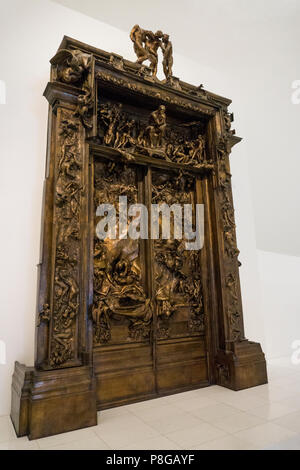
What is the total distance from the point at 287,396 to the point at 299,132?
442cm

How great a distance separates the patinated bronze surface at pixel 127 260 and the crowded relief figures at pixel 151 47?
0.01 meters

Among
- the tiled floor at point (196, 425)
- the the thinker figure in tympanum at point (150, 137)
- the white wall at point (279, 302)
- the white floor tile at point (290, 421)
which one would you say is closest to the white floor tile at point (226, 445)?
the tiled floor at point (196, 425)

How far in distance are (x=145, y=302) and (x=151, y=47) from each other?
8.90ft

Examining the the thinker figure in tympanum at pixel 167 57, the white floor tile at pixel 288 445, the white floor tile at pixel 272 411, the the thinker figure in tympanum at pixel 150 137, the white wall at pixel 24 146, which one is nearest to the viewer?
the white floor tile at pixel 288 445

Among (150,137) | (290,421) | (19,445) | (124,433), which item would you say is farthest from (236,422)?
(150,137)

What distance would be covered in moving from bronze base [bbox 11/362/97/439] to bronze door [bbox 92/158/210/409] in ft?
1.19

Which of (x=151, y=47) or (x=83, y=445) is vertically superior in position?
(x=151, y=47)

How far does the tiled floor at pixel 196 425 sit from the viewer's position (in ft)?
5.75

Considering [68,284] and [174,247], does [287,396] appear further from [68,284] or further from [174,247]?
[68,284]

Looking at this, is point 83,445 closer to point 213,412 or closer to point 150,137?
point 213,412

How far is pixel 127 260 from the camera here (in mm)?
2840

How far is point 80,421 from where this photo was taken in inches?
79.5

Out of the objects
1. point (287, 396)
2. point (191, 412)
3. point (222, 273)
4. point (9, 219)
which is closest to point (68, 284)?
point (9, 219)

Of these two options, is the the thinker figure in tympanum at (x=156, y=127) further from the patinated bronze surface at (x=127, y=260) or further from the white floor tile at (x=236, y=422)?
the white floor tile at (x=236, y=422)
